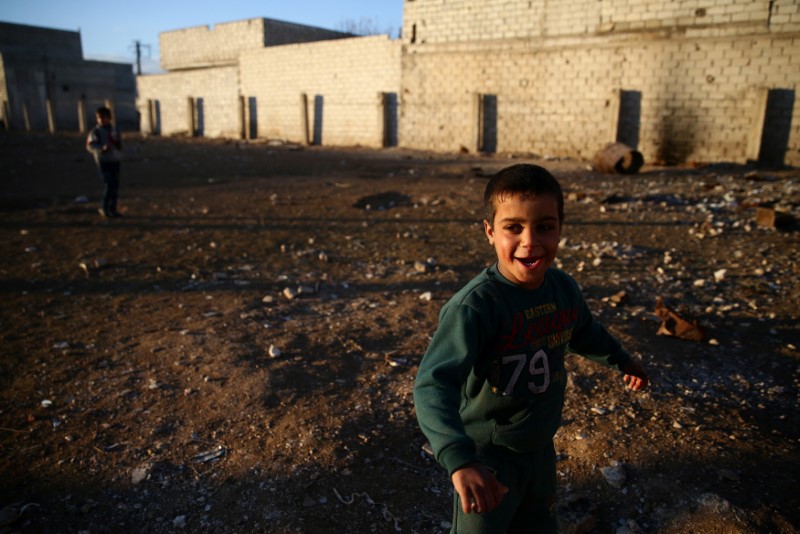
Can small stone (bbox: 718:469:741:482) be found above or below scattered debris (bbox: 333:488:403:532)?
above

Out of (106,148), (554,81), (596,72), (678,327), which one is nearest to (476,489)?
(678,327)

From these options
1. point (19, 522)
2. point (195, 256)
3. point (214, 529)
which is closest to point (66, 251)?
point (195, 256)

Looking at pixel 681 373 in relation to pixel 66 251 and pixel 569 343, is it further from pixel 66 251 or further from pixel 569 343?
pixel 66 251

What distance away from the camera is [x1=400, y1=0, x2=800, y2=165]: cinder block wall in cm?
1134

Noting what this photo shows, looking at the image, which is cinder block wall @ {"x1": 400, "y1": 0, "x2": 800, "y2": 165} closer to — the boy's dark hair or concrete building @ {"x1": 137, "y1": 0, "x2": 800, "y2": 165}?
concrete building @ {"x1": 137, "y1": 0, "x2": 800, "y2": 165}

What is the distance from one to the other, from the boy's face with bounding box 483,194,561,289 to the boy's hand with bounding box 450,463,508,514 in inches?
20.3

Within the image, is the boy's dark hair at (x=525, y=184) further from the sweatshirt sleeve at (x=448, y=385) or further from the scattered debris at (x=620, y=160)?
the scattered debris at (x=620, y=160)

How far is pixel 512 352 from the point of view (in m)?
1.36

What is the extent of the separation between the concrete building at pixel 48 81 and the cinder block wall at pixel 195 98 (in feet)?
9.39

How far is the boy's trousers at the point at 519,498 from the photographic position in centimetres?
134

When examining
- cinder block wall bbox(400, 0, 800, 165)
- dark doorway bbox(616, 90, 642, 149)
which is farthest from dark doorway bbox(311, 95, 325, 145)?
dark doorway bbox(616, 90, 642, 149)

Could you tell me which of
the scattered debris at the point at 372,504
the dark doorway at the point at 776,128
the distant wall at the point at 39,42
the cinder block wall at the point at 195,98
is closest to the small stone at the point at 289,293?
the scattered debris at the point at 372,504

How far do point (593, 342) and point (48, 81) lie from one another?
36641 mm

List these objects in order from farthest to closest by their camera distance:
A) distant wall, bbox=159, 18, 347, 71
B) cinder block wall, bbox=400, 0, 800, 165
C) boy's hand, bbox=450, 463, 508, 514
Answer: distant wall, bbox=159, 18, 347, 71
cinder block wall, bbox=400, 0, 800, 165
boy's hand, bbox=450, 463, 508, 514
